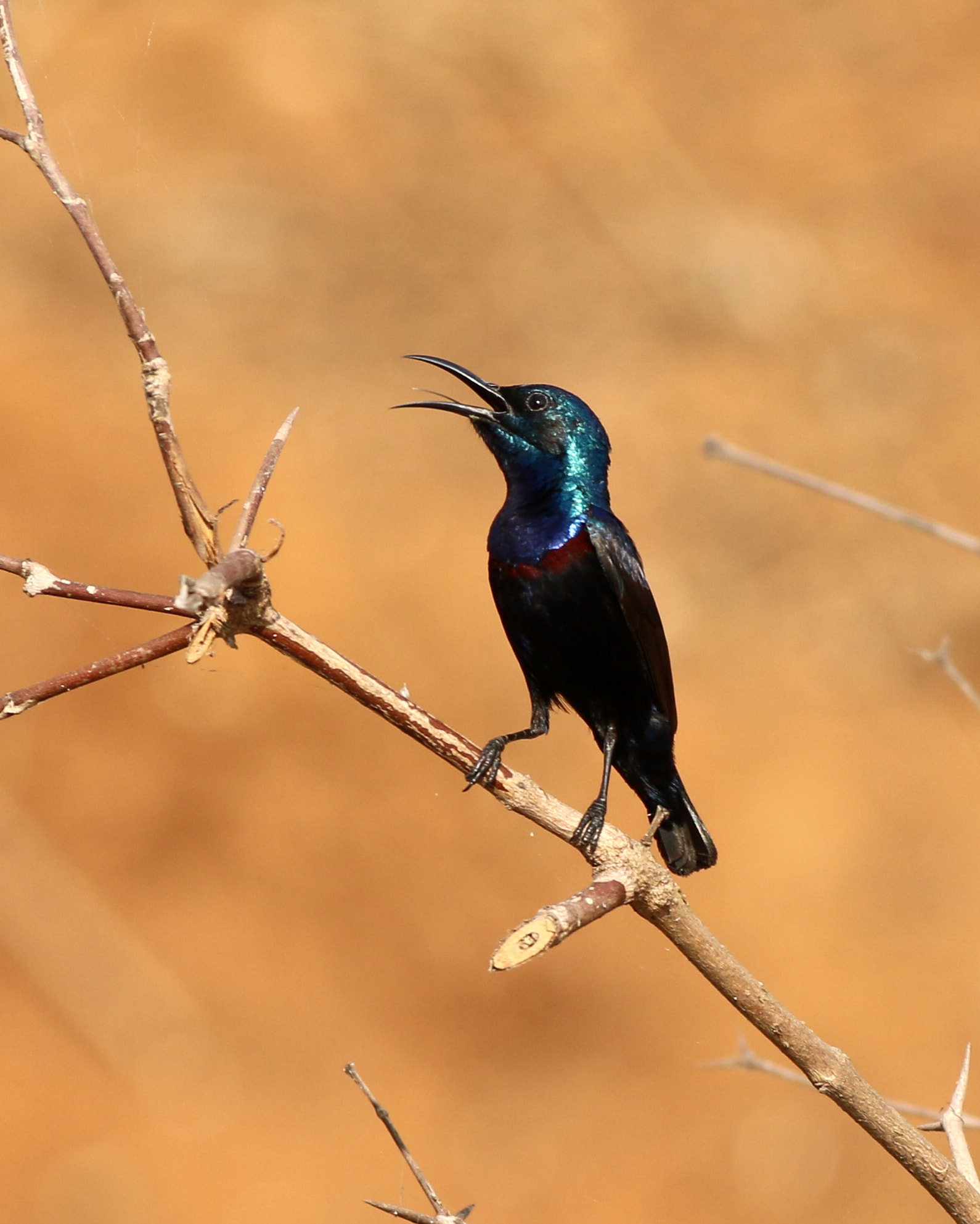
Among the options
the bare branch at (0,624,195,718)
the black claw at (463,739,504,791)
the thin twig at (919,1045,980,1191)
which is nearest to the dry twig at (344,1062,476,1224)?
the black claw at (463,739,504,791)

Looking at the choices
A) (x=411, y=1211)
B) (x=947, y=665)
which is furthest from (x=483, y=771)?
(x=947, y=665)

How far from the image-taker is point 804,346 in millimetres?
14086

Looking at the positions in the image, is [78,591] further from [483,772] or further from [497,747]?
[497,747]

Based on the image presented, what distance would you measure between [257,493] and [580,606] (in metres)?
1.74

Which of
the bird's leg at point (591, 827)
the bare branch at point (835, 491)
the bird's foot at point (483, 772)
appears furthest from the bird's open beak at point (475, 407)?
the bird's foot at point (483, 772)

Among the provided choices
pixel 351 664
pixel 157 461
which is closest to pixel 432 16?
pixel 157 461

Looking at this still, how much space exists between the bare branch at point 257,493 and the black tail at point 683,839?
6.46ft

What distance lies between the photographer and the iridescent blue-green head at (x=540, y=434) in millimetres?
3562

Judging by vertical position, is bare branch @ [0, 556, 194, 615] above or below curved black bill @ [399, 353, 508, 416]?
below

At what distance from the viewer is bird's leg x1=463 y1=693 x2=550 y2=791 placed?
7.24 ft

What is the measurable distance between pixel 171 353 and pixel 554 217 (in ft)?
15.9

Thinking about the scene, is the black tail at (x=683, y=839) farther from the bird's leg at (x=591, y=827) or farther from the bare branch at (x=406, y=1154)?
the bare branch at (x=406, y=1154)

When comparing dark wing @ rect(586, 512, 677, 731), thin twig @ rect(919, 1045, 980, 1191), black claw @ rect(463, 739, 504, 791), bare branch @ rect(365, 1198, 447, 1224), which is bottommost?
thin twig @ rect(919, 1045, 980, 1191)

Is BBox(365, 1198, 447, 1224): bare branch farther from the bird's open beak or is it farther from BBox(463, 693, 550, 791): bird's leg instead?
the bird's open beak
